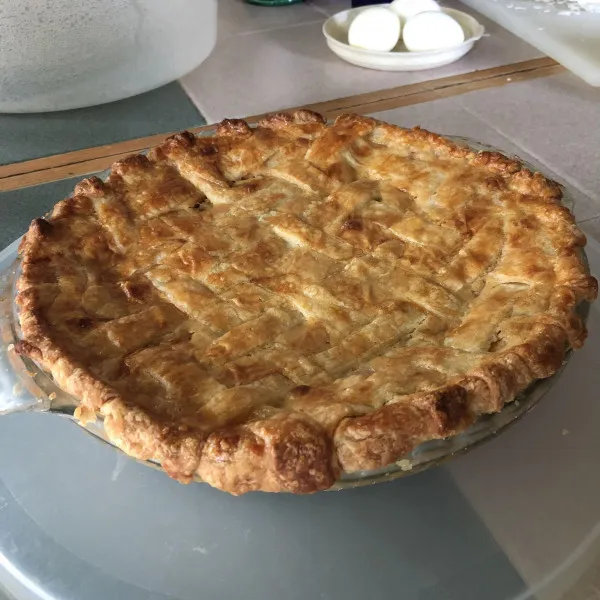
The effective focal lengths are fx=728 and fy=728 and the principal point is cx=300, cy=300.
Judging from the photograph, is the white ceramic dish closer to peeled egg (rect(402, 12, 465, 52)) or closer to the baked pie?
peeled egg (rect(402, 12, 465, 52))

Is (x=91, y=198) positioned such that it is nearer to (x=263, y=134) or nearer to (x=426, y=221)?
(x=263, y=134)

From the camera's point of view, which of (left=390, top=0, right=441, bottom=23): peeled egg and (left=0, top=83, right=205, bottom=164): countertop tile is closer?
(left=0, top=83, right=205, bottom=164): countertop tile

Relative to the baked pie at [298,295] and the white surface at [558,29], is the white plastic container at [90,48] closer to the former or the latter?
the baked pie at [298,295]

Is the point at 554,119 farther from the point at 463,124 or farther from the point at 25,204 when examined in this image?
the point at 25,204

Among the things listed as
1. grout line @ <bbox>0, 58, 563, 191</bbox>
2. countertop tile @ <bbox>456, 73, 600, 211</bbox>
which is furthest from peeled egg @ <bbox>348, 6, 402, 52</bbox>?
countertop tile @ <bbox>456, 73, 600, 211</bbox>

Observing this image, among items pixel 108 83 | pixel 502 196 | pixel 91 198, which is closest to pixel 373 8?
pixel 108 83

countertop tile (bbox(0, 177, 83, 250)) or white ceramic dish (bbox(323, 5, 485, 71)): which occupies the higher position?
white ceramic dish (bbox(323, 5, 485, 71))

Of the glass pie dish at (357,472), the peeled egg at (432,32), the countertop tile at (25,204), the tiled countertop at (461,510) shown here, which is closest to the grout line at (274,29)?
the peeled egg at (432,32)
